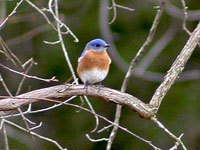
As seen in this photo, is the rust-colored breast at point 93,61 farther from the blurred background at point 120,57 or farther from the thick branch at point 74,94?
the blurred background at point 120,57

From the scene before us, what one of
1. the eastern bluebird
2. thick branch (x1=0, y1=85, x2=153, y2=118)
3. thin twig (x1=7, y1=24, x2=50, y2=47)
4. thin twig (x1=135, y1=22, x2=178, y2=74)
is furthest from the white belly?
thin twig (x1=7, y1=24, x2=50, y2=47)

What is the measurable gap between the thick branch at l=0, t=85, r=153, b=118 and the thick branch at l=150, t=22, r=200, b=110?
91 mm

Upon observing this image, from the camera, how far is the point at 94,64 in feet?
18.6

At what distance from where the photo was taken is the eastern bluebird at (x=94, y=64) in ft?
18.5

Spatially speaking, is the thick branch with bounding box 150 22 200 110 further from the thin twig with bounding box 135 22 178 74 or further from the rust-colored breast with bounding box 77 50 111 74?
the thin twig with bounding box 135 22 178 74

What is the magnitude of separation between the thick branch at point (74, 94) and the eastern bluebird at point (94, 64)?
1115 mm

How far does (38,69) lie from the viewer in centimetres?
905

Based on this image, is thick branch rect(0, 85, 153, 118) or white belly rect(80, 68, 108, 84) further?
white belly rect(80, 68, 108, 84)

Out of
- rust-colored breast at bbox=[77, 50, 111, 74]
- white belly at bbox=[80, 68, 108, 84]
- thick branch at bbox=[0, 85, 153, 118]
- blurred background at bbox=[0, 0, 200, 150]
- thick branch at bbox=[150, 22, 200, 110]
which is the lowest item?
blurred background at bbox=[0, 0, 200, 150]

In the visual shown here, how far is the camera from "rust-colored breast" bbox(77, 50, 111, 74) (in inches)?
223

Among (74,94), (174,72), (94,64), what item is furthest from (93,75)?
(174,72)

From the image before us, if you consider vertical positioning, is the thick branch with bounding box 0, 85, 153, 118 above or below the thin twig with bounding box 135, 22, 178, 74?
above

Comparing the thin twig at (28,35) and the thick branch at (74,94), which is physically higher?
the thick branch at (74,94)

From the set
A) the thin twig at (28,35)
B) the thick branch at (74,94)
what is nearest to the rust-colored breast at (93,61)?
the thick branch at (74,94)
